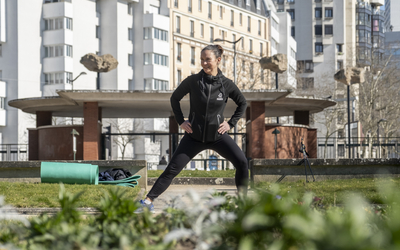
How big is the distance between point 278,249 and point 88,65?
916 inches

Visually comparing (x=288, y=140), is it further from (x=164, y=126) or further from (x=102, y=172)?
(x=164, y=126)

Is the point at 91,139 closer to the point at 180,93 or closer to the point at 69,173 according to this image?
the point at 69,173

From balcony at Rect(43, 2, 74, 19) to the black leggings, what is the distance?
57470 mm

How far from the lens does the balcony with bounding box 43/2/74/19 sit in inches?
2391

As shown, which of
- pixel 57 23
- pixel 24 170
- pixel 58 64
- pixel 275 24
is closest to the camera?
pixel 24 170

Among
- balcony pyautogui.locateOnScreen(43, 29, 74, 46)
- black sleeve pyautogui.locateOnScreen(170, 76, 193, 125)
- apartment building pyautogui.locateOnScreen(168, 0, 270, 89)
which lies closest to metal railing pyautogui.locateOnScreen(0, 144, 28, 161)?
balcony pyautogui.locateOnScreen(43, 29, 74, 46)

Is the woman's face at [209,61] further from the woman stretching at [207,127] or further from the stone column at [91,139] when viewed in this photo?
the stone column at [91,139]

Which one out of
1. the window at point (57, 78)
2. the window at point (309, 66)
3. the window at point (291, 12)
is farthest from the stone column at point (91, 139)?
the window at point (291, 12)

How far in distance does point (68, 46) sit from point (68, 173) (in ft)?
171

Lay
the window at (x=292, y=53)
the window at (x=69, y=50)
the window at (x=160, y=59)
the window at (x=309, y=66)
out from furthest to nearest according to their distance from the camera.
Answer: the window at (x=309, y=66)
the window at (x=292, y=53)
the window at (x=160, y=59)
the window at (x=69, y=50)

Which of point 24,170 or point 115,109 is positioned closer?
point 24,170

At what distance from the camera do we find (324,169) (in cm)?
1353

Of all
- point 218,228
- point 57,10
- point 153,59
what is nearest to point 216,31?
point 153,59

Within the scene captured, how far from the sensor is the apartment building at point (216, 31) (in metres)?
70.6
